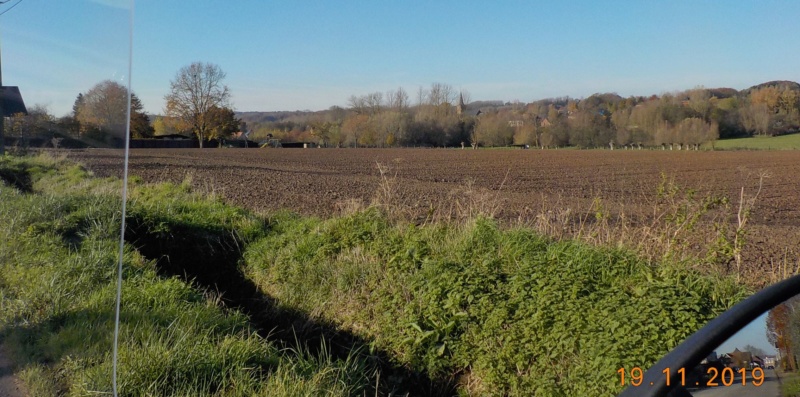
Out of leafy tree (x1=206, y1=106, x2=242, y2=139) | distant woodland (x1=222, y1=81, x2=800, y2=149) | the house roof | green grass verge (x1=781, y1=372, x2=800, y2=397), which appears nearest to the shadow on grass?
the house roof

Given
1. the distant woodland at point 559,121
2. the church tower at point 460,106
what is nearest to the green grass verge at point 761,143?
the distant woodland at point 559,121

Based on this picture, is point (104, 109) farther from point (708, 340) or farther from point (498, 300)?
point (498, 300)

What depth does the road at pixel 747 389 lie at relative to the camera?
1508 millimetres

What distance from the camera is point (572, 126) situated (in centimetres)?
8631

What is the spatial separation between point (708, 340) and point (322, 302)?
659 cm

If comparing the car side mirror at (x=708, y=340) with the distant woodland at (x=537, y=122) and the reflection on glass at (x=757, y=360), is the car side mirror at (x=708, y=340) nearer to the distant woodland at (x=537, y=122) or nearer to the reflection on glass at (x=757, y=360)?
the reflection on glass at (x=757, y=360)

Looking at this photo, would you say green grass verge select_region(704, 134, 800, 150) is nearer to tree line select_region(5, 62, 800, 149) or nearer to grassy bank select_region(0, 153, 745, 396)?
tree line select_region(5, 62, 800, 149)

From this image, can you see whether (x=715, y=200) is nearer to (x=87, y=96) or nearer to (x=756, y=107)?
(x=87, y=96)

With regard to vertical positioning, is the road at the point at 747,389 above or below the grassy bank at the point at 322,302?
above

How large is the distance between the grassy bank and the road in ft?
7.93

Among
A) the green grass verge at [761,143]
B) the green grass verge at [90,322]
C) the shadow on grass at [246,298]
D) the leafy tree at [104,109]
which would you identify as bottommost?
the shadow on grass at [246,298]

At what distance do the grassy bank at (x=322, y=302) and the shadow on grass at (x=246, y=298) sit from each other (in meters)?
0.02

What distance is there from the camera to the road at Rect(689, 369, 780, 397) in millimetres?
1508

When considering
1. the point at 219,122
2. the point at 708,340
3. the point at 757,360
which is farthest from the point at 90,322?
the point at 219,122
